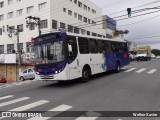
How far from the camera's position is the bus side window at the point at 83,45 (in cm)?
1406

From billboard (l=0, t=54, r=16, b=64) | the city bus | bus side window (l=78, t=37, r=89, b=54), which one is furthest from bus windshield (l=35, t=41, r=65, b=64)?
billboard (l=0, t=54, r=16, b=64)

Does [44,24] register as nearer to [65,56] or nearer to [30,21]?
[30,21]

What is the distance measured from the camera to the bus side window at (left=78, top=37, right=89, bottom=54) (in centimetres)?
1406

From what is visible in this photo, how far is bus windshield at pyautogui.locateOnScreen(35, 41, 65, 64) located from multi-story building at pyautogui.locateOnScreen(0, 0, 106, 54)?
27.2m

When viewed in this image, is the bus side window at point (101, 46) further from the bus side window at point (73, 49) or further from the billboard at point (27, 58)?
the billboard at point (27, 58)

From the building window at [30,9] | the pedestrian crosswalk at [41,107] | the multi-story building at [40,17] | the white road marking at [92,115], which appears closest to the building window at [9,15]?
the multi-story building at [40,17]

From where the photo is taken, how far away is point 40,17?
4197cm

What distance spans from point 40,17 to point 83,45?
96.6 feet

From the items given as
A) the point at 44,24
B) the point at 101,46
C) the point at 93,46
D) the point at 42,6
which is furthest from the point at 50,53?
the point at 42,6

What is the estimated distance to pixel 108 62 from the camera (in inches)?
704

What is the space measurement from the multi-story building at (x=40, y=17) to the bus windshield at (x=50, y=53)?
2719 centimetres

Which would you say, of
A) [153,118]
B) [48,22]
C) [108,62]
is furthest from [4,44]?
[153,118]

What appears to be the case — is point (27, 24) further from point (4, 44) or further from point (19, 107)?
point (19, 107)

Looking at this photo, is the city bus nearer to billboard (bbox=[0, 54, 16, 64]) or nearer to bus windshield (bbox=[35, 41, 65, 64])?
bus windshield (bbox=[35, 41, 65, 64])
